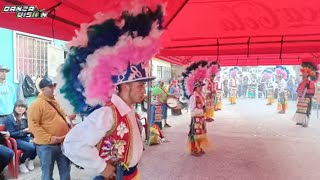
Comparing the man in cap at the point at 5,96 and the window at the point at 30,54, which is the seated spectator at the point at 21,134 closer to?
the man in cap at the point at 5,96

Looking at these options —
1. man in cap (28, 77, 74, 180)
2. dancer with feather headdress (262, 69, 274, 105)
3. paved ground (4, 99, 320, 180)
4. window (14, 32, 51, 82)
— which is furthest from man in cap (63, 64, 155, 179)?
dancer with feather headdress (262, 69, 274, 105)

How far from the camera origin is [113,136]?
1.86 m

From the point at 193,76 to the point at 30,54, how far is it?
449cm

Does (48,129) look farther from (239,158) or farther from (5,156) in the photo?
(239,158)

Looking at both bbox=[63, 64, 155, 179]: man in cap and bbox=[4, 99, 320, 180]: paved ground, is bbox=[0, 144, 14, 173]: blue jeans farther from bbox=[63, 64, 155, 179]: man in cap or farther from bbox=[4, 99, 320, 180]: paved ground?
bbox=[63, 64, 155, 179]: man in cap

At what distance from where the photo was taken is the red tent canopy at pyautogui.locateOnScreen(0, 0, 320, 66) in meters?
2.76

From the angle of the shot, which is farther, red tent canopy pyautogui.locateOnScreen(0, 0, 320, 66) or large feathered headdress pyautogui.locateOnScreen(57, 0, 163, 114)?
red tent canopy pyautogui.locateOnScreen(0, 0, 320, 66)

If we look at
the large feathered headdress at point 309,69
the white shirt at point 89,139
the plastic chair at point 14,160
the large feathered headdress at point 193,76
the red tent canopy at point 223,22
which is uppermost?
the red tent canopy at point 223,22

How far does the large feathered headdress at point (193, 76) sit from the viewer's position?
6.24 meters

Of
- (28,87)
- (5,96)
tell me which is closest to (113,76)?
(5,96)

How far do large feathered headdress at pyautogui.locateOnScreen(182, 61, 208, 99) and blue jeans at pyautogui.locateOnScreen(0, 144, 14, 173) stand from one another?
3.30m

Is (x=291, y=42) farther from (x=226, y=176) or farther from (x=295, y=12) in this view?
(x=226, y=176)

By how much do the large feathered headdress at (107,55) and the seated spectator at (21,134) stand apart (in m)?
3.27

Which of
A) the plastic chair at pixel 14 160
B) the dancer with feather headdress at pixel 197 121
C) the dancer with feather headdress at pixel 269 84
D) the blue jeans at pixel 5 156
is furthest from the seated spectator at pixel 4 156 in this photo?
the dancer with feather headdress at pixel 269 84
